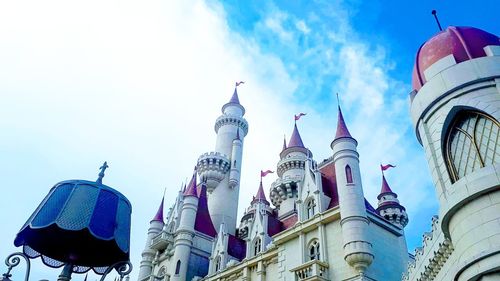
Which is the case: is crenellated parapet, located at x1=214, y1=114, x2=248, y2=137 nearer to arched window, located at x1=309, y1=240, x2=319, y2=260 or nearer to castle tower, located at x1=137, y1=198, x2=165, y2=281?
castle tower, located at x1=137, y1=198, x2=165, y2=281

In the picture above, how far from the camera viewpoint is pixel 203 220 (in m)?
36.6

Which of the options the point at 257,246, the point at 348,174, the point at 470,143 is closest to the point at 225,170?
the point at 257,246

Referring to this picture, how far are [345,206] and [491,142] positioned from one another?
1131 centimetres

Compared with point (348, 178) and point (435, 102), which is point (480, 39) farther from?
point (348, 178)

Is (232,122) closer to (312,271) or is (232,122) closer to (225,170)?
(225,170)

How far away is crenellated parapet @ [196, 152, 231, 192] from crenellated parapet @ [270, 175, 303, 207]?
752cm

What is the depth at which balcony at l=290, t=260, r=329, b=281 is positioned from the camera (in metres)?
20.5

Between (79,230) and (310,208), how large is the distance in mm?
20053

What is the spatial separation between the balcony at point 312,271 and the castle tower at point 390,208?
1796cm

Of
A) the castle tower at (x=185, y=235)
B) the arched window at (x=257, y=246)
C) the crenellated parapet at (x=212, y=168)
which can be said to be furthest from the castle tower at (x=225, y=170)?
the arched window at (x=257, y=246)

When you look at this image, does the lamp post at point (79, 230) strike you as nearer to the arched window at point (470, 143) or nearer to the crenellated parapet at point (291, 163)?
the arched window at point (470, 143)

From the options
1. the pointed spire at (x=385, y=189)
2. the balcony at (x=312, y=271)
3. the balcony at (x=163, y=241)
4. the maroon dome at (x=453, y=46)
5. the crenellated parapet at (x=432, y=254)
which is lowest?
the crenellated parapet at (x=432, y=254)

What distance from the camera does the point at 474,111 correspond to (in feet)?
37.8

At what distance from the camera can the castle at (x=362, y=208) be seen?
10461mm
